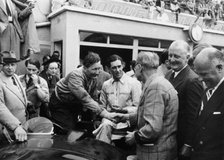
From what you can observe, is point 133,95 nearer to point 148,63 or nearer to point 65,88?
point 65,88

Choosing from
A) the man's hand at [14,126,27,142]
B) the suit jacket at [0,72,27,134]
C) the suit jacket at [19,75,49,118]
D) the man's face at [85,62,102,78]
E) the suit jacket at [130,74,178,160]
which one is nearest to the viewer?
the suit jacket at [130,74,178,160]

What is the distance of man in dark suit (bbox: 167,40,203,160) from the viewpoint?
2.56 meters

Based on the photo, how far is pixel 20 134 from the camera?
2.55m

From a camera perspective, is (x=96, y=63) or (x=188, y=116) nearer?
(x=188, y=116)

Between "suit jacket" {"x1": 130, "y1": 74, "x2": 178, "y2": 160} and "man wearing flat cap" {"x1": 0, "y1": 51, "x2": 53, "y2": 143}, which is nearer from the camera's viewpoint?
"suit jacket" {"x1": 130, "y1": 74, "x2": 178, "y2": 160}

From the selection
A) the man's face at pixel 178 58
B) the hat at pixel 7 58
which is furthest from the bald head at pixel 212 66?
the hat at pixel 7 58

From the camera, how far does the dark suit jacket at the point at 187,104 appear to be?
2566 millimetres

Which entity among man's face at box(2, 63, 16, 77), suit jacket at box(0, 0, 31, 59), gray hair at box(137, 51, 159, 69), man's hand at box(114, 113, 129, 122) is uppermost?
suit jacket at box(0, 0, 31, 59)

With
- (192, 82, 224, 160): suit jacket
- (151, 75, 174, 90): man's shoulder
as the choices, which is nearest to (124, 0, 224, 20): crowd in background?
(151, 75, 174, 90): man's shoulder

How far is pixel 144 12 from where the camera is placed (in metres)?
10.8

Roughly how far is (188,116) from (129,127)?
1.04 m

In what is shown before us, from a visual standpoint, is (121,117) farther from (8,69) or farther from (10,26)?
(10,26)

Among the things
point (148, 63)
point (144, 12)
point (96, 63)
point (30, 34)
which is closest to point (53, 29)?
point (144, 12)

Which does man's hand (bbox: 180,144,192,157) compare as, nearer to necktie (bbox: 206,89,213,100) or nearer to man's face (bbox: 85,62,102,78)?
necktie (bbox: 206,89,213,100)
